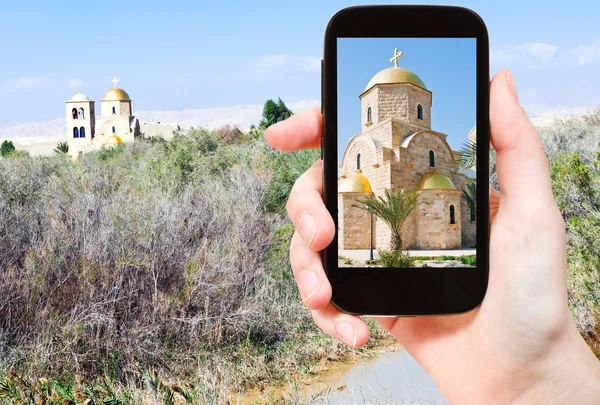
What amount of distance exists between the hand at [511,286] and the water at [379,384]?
2.54 metres

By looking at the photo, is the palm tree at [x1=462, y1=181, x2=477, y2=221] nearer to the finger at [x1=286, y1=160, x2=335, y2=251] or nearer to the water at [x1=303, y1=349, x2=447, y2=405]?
the finger at [x1=286, y1=160, x2=335, y2=251]

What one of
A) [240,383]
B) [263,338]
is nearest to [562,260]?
[240,383]

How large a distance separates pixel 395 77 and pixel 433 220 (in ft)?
1.30

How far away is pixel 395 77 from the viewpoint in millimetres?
1395

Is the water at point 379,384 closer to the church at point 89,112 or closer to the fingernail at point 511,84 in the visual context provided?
the fingernail at point 511,84

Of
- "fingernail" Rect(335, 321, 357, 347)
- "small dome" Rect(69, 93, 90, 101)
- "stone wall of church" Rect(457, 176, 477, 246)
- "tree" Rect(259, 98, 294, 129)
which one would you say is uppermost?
"small dome" Rect(69, 93, 90, 101)

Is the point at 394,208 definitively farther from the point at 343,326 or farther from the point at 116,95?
the point at 116,95

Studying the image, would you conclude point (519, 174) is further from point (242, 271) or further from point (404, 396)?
point (242, 271)

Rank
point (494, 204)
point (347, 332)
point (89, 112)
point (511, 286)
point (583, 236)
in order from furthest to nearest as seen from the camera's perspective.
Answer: point (89, 112) < point (583, 236) < point (494, 204) < point (511, 286) < point (347, 332)

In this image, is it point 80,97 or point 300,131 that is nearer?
point 300,131

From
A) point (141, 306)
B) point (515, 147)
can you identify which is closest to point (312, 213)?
point (515, 147)

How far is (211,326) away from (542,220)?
3722 mm

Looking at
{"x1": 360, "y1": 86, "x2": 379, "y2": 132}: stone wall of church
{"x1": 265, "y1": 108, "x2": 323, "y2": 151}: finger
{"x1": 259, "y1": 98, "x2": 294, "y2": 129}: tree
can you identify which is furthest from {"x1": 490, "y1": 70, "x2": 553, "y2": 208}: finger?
{"x1": 259, "y1": 98, "x2": 294, "y2": 129}: tree

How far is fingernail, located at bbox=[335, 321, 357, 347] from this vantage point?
133cm
